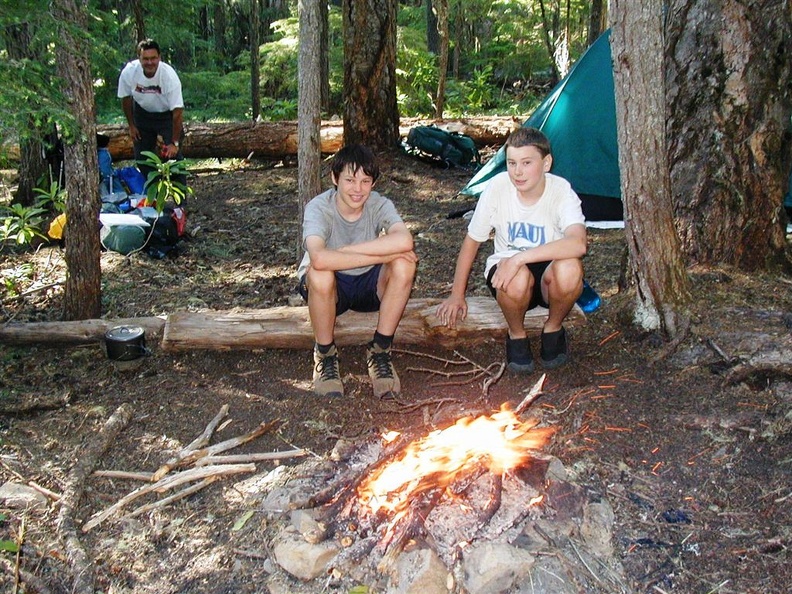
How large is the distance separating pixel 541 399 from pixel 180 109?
536cm

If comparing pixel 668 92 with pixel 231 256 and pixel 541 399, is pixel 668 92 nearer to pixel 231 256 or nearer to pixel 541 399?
pixel 541 399

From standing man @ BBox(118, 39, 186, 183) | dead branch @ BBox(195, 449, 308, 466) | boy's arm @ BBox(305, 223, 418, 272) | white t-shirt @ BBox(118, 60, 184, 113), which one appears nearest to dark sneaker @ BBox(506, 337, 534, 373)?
boy's arm @ BBox(305, 223, 418, 272)

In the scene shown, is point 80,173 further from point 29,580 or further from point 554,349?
point 554,349

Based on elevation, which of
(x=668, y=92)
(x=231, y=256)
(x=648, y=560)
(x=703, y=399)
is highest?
(x=668, y=92)

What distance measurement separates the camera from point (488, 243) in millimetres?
6934

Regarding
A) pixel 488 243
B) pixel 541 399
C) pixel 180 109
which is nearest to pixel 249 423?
pixel 541 399

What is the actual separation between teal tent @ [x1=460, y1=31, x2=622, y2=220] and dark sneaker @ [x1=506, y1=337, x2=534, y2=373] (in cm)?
339

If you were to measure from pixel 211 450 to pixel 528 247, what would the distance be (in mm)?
2130

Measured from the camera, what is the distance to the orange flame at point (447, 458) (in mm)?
2859

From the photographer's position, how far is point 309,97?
5211 mm

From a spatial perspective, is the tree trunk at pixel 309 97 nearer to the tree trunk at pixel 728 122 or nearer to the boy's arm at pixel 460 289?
the boy's arm at pixel 460 289

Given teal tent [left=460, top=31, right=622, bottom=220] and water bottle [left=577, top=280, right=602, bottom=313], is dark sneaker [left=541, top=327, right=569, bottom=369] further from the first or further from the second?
teal tent [left=460, top=31, right=622, bottom=220]

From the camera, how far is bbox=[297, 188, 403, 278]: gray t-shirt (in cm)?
428

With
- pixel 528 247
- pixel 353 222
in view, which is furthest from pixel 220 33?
pixel 528 247
